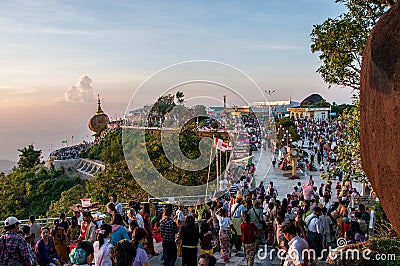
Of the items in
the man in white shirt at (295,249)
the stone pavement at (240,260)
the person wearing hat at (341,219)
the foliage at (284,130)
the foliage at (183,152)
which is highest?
the foliage at (284,130)

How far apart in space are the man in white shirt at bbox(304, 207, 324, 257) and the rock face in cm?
368

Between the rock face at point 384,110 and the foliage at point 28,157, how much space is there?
48.2 metres

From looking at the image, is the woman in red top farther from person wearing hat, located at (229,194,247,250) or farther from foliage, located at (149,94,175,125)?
foliage, located at (149,94,175,125)

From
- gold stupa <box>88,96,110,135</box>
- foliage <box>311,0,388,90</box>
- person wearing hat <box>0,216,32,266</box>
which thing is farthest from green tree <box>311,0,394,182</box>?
gold stupa <box>88,96,110,135</box>

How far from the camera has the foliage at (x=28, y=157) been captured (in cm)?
4772

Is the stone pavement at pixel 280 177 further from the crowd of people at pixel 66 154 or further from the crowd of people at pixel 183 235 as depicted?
the crowd of people at pixel 66 154

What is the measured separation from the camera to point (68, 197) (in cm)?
2895

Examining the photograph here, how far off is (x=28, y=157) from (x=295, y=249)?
47254 millimetres

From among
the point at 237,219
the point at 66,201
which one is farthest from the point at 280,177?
the point at 237,219

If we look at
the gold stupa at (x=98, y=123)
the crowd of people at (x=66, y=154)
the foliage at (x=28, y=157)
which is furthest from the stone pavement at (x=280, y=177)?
the gold stupa at (x=98, y=123)

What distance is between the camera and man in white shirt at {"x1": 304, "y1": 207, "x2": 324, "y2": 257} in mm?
8125

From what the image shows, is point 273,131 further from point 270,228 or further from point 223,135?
point 270,228

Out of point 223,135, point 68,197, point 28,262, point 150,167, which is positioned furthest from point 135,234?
point 68,197

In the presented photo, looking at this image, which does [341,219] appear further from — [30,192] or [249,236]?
[30,192]
